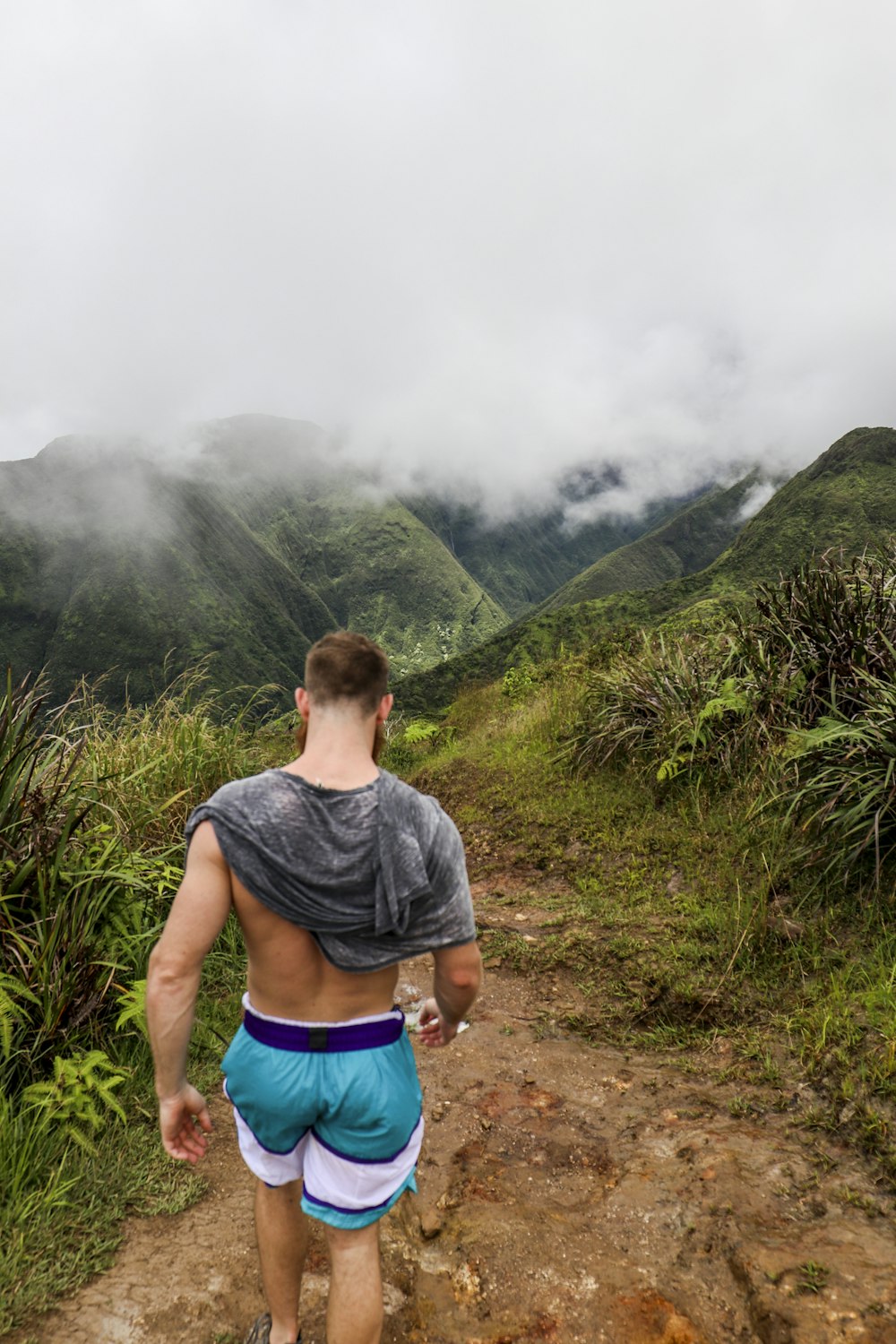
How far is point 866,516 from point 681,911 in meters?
39.9

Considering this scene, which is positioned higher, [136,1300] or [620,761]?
[136,1300]

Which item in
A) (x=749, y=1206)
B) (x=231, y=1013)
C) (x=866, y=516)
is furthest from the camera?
(x=866, y=516)

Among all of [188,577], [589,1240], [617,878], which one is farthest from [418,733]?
[188,577]

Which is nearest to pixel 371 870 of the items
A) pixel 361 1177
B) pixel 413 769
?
pixel 361 1177

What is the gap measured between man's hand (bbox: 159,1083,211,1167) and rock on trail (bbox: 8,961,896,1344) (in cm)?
66

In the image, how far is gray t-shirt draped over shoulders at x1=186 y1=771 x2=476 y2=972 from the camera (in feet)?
5.30

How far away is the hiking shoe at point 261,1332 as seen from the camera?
1925 mm

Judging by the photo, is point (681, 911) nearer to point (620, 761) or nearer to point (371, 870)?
point (620, 761)

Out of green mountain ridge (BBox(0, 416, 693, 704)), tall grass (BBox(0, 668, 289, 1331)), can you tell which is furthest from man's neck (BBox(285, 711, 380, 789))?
green mountain ridge (BBox(0, 416, 693, 704))

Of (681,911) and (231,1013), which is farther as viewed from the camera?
(681,911)

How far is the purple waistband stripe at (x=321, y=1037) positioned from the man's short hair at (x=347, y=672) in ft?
2.82

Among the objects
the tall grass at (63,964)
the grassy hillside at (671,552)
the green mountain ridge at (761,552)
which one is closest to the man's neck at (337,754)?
the tall grass at (63,964)

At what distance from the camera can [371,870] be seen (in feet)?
5.40

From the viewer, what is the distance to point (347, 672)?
5.88ft
